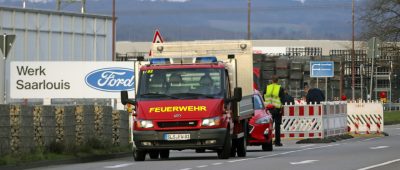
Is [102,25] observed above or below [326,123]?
above

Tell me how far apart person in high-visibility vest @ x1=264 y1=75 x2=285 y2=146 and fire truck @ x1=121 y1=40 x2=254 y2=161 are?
5960mm

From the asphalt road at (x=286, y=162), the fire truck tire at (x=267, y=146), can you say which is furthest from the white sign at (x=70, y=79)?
the asphalt road at (x=286, y=162)

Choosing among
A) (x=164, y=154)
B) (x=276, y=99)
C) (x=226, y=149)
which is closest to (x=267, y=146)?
(x=276, y=99)

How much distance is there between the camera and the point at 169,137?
2453 centimetres

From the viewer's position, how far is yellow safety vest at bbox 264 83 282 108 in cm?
3294

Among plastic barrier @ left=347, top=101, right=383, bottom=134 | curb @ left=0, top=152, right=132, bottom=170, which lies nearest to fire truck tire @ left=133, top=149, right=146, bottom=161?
curb @ left=0, top=152, right=132, bottom=170

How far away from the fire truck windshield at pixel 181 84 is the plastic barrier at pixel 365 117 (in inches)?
780

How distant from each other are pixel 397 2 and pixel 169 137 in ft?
139

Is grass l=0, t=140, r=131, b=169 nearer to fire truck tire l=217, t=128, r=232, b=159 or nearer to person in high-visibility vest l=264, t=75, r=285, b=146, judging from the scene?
fire truck tire l=217, t=128, r=232, b=159

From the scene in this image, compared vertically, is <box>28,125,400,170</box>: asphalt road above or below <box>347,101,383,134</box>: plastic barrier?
below

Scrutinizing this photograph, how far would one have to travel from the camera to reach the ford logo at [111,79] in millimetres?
52031

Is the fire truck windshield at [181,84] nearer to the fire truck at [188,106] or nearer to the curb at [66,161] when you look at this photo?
the fire truck at [188,106]

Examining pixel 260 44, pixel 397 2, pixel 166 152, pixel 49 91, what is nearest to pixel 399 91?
pixel 260 44

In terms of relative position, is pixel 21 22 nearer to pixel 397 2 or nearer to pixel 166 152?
pixel 397 2
